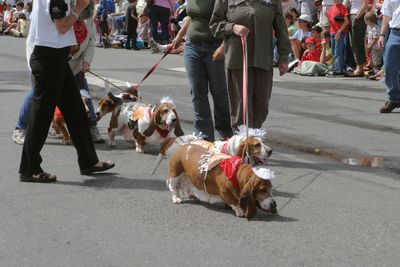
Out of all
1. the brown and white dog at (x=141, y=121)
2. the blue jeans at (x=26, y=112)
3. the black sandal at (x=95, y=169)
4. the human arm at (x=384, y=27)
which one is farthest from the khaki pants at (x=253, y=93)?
the human arm at (x=384, y=27)

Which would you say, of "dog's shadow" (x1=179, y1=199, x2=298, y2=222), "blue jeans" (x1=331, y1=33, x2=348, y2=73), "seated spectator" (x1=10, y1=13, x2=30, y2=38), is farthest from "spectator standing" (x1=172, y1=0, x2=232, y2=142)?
"seated spectator" (x1=10, y1=13, x2=30, y2=38)

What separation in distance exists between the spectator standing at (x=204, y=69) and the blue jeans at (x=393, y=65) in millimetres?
3664

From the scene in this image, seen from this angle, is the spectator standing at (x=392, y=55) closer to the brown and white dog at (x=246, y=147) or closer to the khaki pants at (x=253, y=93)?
the khaki pants at (x=253, y=93)

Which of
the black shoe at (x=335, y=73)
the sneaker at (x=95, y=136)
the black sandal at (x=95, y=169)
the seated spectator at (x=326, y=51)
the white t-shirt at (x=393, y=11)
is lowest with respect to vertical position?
the black shoe at (x=335, y=73)

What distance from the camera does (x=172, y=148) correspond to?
21.4ft

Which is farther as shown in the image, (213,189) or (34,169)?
(34,169)

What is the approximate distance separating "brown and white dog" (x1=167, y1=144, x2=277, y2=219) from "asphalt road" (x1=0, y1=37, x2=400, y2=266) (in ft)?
0.38

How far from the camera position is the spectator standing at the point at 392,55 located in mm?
10391

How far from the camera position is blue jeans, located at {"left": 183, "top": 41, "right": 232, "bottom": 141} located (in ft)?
24.7

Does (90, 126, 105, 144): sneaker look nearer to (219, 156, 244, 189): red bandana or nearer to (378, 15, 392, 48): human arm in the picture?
(219, 156, 244, 189): red bandana

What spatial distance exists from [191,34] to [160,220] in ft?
8.23

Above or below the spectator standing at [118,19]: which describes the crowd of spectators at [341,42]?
above

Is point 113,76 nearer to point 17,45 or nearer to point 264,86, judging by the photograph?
point 264,86

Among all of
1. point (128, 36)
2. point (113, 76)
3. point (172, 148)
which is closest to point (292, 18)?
point (113, 76)
